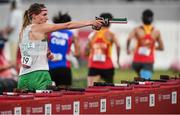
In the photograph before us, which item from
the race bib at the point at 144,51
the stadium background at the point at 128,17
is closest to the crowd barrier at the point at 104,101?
the race bib at the point at 144,51

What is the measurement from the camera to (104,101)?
13.7 meters

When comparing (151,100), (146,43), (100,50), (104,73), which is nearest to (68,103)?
(151,100)

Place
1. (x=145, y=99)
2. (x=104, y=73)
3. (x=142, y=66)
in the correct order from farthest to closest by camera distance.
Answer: (x=142, y=66) < (x=104, y=73) < (x=145, y=99)

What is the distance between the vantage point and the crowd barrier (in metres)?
12.5

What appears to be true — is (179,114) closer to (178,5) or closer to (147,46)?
(147,46)

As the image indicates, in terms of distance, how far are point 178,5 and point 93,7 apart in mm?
3006

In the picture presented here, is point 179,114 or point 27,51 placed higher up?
point 27,51

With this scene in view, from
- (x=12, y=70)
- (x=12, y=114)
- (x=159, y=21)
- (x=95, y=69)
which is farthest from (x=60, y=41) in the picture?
(x=159, y=21)

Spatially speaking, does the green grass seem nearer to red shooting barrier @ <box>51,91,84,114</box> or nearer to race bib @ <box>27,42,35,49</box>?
race bib @ <box>27,42,35,49</box>

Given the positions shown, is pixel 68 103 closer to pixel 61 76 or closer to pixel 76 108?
pixel 76 108

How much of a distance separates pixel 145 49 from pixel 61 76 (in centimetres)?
354

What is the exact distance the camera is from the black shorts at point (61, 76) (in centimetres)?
1928

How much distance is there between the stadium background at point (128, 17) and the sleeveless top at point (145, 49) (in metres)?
6.51

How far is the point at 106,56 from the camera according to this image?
21219 millimetres
